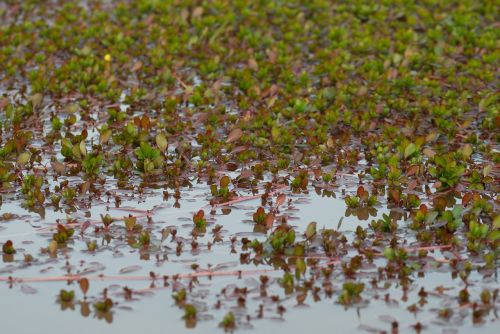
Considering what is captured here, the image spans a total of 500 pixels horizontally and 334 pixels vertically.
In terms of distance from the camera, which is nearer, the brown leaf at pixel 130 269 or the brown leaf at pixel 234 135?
the brown leaf at pixel 130 269

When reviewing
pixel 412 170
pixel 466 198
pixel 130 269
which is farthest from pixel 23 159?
pixel 466 198

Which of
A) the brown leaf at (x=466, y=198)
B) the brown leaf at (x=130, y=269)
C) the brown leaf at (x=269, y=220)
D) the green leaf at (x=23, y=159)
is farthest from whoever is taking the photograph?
the green leaf at (x=23, y=159)

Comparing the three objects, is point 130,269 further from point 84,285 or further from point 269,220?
point 269,220

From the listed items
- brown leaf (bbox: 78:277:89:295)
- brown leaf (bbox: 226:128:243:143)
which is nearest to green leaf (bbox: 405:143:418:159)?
brown leaf (bbox: 226:128:243:143)

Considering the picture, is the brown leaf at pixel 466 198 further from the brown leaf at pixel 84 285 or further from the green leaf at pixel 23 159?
the green leaf at pixel 23 159

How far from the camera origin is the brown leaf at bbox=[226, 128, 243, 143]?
721 cm

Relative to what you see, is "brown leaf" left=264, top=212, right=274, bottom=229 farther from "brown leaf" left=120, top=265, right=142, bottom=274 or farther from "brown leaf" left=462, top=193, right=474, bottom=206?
"brown leaf" left=462, top=193, right=474, bottom=206

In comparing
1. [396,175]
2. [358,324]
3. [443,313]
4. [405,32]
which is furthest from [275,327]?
[405,32]

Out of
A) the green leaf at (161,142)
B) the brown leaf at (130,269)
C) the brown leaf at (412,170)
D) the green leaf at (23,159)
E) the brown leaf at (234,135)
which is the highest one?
the brown leaf at (234,135)

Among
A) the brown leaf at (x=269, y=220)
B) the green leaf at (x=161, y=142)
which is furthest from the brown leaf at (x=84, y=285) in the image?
the green leaf at (x=161, y=142)

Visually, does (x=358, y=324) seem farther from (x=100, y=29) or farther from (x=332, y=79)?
(x=100, y=29)

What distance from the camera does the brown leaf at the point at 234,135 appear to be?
23.6 feet

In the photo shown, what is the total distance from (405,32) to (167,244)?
564cm

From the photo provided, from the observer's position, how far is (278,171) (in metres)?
6.75
